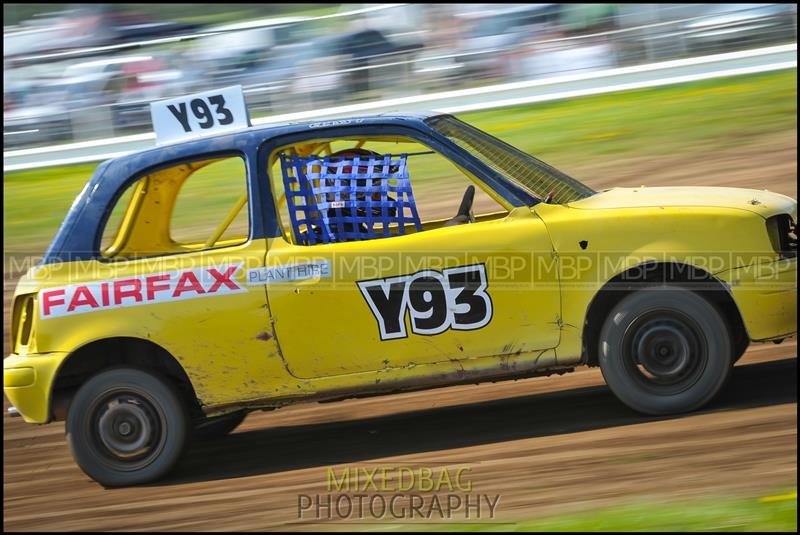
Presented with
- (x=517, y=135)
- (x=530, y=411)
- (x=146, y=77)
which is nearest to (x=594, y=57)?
(x=517, y=135)

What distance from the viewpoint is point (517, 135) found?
14.1 metres

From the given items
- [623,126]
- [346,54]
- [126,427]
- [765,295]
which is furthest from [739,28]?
[126,427]

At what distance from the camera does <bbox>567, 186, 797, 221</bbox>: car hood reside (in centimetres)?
593

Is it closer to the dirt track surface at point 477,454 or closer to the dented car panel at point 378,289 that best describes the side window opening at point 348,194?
the dented car panel at point 378,289

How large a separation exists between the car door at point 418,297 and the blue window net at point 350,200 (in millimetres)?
159

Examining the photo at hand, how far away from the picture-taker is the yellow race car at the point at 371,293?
19.3ft

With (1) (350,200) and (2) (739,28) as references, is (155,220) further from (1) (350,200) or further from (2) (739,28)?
(2) (739,28)

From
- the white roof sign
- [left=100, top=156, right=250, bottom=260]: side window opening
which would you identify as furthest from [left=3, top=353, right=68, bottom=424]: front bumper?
the white roof sign

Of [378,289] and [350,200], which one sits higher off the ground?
[350,200]

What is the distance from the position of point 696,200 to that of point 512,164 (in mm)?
1045

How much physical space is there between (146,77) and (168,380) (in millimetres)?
11149

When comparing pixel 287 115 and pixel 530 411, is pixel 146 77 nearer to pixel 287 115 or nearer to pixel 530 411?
pixel 287 115

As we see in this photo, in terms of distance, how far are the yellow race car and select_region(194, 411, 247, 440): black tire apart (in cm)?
84

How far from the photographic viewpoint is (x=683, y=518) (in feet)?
15.1
